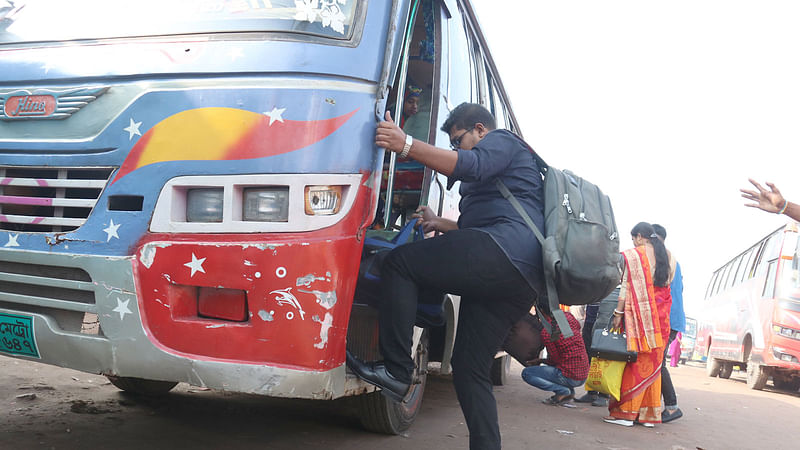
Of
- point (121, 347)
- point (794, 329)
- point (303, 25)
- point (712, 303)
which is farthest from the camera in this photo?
point (712, 303)

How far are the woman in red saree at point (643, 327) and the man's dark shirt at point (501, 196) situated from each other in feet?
10.2

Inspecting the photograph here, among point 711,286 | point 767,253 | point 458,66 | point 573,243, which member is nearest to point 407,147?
point 573,243

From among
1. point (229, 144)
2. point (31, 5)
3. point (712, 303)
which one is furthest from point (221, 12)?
point (712, 303)

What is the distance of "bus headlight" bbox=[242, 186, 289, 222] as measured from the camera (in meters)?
2.54

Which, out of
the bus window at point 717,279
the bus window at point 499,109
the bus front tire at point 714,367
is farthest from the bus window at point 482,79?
the bus window at point 717,279

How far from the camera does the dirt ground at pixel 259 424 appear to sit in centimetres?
353

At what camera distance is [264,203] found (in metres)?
2.54

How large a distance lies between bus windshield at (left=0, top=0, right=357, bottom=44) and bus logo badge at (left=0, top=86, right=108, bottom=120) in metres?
0.31

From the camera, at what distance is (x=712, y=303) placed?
1908cm

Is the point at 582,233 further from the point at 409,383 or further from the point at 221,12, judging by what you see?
the point at 221,12

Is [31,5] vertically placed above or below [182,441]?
above

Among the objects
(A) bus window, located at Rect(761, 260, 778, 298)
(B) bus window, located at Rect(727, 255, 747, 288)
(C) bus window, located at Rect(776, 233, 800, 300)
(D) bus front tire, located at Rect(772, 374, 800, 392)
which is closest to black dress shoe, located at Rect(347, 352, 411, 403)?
(C) bus window, located at Rect(776, 233, 800, 300)

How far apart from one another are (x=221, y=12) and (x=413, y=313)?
1548mm

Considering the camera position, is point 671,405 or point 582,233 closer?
point 582,233
